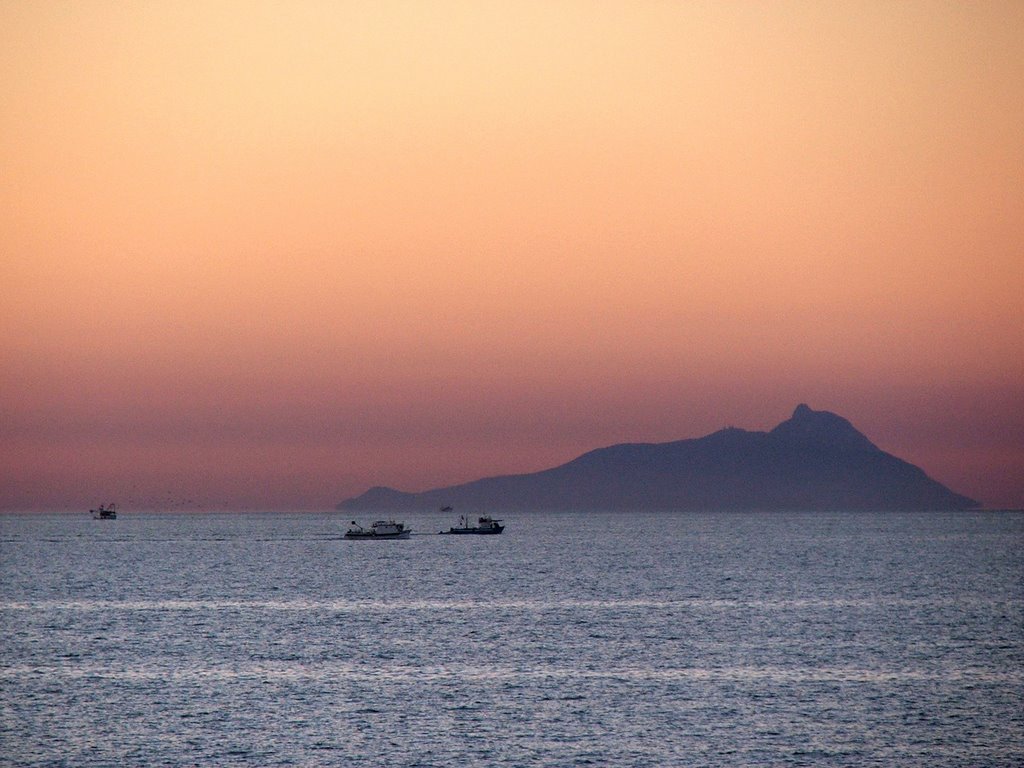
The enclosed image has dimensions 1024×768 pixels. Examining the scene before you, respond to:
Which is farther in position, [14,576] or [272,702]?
[14,576]

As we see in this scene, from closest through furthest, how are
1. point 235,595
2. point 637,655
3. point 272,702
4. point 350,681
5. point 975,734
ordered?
point 975,734 → point 272,702 → point 350,681 → point 637,655 → point 235,595

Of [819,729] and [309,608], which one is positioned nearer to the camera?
[819,729]

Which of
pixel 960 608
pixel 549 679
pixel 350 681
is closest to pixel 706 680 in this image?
pixel 549 679

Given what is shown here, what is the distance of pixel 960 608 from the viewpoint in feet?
432

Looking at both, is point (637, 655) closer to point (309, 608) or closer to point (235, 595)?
point (309, 608)

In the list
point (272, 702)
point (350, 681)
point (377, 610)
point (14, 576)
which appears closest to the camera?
point (272, 702)

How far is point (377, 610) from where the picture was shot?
125 meters

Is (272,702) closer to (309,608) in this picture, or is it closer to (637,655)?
(637,655)

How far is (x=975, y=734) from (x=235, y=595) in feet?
327

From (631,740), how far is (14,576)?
492ft

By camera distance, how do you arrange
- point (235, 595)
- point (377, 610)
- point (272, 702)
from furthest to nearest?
point (235, 595)
point (377, 610)
point (272, 702)

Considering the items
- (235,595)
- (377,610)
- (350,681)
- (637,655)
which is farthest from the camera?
(235,595)

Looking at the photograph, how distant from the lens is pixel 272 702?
238 ft

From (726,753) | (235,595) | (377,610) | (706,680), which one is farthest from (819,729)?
(235,595)
